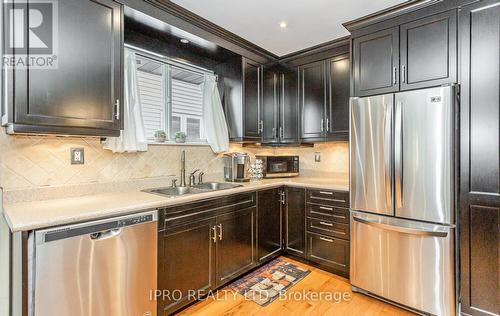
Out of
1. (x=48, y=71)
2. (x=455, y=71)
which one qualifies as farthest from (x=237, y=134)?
(x=455, y=71)

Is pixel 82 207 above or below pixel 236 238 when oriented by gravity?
above

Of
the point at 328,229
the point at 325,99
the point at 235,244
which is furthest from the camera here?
the point at 325,99

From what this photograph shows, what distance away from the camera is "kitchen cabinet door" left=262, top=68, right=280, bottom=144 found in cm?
329

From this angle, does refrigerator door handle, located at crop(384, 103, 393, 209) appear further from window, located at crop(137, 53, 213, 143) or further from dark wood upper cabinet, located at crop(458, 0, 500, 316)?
window, located at crop(137, 53, 213, 143)

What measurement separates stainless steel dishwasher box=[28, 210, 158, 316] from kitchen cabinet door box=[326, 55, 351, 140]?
2121 mm

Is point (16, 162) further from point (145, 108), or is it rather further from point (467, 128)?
point (467, 128)

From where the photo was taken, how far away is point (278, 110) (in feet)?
11.2

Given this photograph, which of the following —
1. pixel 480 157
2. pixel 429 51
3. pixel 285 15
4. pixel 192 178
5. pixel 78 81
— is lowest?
pixel 192 178

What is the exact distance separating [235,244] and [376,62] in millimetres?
2080

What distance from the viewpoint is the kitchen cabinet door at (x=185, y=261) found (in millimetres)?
1877

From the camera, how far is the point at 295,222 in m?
2.95

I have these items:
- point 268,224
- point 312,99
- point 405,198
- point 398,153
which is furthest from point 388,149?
point 268,224

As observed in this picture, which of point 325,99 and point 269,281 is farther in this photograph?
point 325,99

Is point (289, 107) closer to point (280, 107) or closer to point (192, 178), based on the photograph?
point (280, 107)
